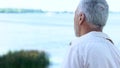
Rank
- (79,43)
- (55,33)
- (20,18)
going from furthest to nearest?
(55,33)
(20,18)
(79,43)

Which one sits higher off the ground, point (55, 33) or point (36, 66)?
point (55, 33)

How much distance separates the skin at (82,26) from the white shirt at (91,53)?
20mm

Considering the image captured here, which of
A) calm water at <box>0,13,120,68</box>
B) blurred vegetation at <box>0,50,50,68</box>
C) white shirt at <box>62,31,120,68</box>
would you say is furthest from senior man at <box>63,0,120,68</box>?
blurred vegetation at <box>0,50,50,68</box>

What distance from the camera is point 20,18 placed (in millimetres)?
3031

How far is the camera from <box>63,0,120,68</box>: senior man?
136cm

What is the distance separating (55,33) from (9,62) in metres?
0.51

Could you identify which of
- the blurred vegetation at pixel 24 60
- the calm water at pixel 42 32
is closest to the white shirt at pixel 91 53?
the calm water at pixel 42 32

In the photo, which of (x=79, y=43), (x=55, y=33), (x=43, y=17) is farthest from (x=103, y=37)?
(x=55, y=33)

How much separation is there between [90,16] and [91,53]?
0.15 metres

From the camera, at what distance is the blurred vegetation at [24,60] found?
3.12 metres

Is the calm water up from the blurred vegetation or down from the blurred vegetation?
up

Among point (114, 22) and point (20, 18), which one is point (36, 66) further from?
point (114, 22)

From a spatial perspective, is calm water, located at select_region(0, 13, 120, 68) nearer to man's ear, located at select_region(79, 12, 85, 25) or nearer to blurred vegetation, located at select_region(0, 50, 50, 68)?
blurred vegetation, located at select_region(0, 50, 50, 68)

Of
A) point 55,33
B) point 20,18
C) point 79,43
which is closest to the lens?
point 79,43
